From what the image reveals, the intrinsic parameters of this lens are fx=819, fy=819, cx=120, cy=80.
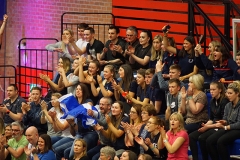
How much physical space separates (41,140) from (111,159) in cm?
112

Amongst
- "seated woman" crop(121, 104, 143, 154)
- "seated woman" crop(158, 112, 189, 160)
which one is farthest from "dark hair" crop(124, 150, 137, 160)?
"seated woman" crop(121, 104, 143, 154)

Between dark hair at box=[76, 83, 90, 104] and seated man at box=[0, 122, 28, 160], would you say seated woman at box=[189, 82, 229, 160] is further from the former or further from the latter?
seated man at box=[0, 122, 28, 160]

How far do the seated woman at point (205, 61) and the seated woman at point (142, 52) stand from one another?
112 centimetres

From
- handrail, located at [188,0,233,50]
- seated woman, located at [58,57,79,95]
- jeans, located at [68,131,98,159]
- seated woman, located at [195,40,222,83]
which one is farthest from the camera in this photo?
seated woman, located at [58,57,79,95]

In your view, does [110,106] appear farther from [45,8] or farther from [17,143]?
[45,8]

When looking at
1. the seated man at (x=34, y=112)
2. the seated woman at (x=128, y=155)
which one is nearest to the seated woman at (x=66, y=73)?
the seated man at (x=34, y=112)

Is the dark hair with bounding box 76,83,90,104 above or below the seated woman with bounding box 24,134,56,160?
above

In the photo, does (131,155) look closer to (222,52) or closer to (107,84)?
(222,52)

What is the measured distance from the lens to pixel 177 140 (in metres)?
10.5

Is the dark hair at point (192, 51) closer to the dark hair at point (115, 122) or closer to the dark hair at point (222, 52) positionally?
the dark hair at point (222, 52)

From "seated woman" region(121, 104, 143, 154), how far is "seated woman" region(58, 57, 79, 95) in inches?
88.0

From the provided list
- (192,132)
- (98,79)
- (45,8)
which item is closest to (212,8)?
(98,79)

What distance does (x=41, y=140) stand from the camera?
11.3 m

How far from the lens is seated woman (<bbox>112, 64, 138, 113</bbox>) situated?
1234cm
